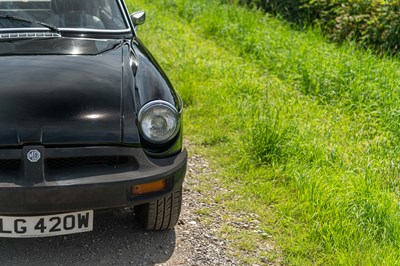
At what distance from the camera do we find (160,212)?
3.79 meters

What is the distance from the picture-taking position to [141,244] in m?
3.84

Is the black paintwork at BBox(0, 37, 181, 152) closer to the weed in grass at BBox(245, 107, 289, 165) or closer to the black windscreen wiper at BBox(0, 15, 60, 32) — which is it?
the black windscreen wiper at BBox(0, 15, 60, 32)

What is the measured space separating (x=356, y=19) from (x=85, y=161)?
17.6 feet

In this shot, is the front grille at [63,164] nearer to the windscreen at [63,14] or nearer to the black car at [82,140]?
the black car at [82,140]

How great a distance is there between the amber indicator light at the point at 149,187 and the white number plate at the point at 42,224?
0.89 ft

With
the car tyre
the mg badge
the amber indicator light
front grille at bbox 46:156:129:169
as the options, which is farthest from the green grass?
the mg badge

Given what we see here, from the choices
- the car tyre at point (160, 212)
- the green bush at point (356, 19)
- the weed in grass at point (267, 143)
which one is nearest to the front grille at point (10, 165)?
the car tyre at point (160, 212)

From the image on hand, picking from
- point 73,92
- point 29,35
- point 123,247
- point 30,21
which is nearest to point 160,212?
point 123,247

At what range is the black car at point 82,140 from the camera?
321 centimetres

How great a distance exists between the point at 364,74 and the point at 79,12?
324 cm

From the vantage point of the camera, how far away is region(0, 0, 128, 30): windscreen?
4.31 metres

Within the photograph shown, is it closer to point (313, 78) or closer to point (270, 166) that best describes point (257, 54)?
point (313, 78)

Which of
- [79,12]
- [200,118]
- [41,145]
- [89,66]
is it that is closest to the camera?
[41,145]

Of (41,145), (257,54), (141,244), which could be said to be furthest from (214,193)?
(257,54)
